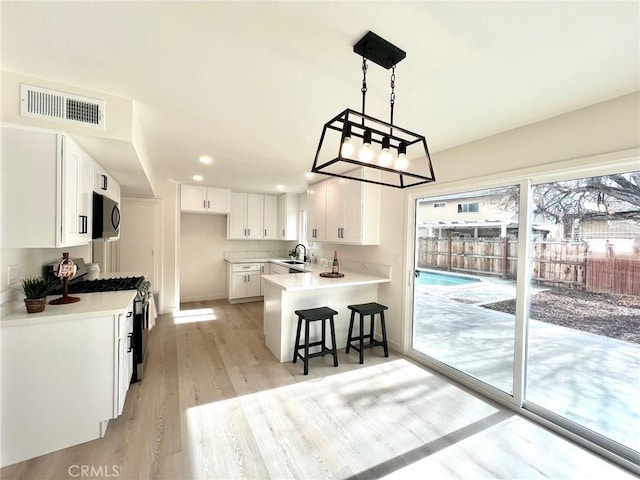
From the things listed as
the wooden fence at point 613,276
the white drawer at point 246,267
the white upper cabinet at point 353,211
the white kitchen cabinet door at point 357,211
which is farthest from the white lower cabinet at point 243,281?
the wooden fence at point 613,276

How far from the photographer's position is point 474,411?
230 cm

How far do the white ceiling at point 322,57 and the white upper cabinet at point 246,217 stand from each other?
3394 mm

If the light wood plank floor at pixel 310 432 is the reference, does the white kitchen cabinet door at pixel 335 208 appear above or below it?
above

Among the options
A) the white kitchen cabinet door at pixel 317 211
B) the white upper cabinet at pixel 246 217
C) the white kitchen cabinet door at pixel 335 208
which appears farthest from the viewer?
the white upper cabinet at pixel 246 217

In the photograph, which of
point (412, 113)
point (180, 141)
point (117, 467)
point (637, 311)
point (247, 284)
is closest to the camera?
point (117, 467)

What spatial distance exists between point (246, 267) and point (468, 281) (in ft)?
13.9

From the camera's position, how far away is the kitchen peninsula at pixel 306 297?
3137mm

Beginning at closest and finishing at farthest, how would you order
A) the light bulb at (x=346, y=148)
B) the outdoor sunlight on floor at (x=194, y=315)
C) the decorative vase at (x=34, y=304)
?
the light bulb at (x=346, y=148), the decorative vase at (x=34, y=304), the outdoor sunlight on floor at (x=194, y=315)

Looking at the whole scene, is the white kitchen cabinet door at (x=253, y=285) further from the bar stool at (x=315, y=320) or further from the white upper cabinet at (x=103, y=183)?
the white upper cabinet at (x=103, y=183)

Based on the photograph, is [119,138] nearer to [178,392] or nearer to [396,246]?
[178,392]

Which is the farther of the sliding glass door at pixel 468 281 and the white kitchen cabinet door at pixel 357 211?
the white kitchen cabinet door at pixel 357 211

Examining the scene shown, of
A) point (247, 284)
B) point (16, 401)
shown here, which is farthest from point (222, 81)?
point (247, 284)

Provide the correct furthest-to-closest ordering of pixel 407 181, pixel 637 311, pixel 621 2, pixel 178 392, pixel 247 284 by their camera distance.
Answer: pixel 247 284, pixel 407 181, pixel 178 392, pixel 637 311, pixel 621 2

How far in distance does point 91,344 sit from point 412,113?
2.89 metres
